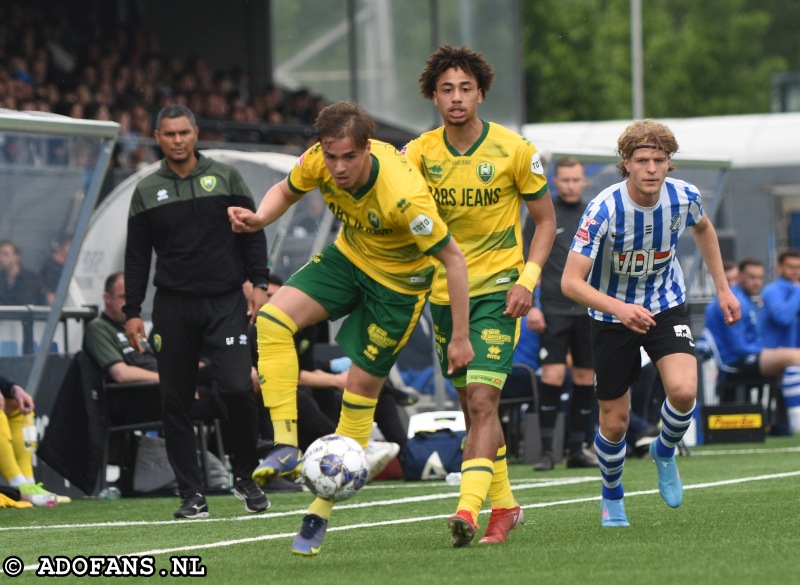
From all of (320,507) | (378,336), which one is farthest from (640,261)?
(320,507)

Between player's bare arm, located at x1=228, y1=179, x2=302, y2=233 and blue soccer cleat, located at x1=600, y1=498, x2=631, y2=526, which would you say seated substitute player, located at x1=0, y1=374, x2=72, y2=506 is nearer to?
player's bare arm, located at x1=228, y1=179, x2=302, y2=233

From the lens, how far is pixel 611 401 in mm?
7723

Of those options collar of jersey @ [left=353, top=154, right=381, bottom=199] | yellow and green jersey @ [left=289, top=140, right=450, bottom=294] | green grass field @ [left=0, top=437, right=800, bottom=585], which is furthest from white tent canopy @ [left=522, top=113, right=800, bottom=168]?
collar of jersey @ [left=353, top=154, right=381, bottom=199]

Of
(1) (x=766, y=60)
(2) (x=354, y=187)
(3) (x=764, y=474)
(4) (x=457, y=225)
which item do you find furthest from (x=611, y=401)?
(1) (x=766, y=60)

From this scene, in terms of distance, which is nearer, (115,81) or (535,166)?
(535,166)

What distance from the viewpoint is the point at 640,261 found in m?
7.61

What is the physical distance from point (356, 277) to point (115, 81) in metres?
13.7

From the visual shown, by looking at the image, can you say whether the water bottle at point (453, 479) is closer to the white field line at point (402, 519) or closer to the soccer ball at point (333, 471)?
the white field line at point (402, 519)

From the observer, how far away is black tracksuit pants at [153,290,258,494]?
9117 millimetres

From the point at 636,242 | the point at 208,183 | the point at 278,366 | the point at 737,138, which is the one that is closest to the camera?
the point at 278,366

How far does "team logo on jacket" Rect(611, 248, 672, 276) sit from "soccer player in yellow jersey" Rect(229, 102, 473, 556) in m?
1.02

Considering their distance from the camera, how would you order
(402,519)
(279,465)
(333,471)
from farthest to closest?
(402,519) → (333,471) → (279,465)

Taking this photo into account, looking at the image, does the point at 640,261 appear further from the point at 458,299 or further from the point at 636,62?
the point at 636,62

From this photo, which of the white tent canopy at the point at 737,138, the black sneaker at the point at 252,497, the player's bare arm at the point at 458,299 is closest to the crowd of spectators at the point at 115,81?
the white tent canopy at the point at 737,138
